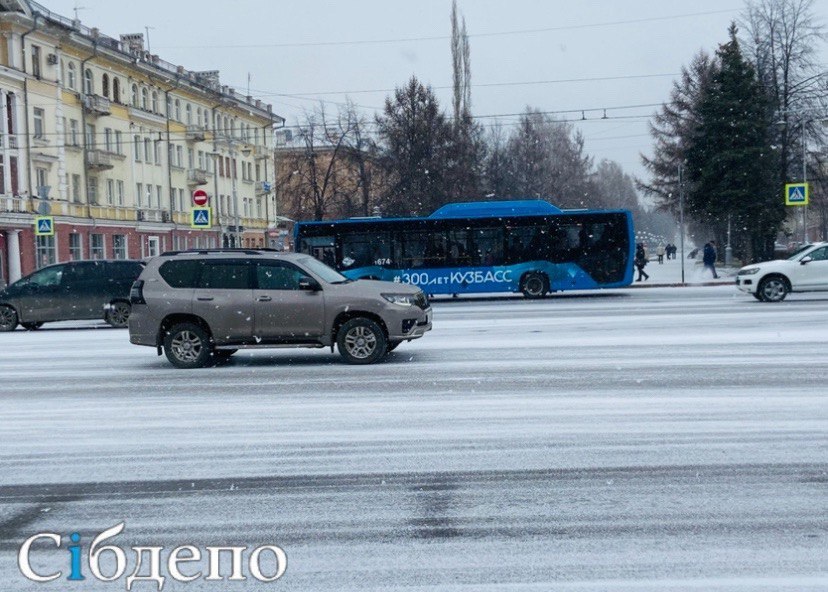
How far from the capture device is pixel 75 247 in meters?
54.3

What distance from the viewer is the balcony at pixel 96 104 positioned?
56.0 metres

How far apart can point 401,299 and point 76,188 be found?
4424 centimetres

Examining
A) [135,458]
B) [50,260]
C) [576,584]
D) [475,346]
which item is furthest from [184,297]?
[50,260]

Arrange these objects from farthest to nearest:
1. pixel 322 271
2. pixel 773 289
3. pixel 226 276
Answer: pixel 773 289 → pixel 322 271 → pixel 226 276

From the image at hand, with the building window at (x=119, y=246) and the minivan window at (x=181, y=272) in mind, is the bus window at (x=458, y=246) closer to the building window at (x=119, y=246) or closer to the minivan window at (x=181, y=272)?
the minivan window at (x=181, y=272)

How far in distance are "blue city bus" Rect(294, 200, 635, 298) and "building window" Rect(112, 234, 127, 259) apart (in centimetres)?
2786

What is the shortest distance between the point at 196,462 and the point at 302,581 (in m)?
3.12

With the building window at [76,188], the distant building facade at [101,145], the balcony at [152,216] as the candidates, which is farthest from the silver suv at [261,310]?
the balcony at [152,216]

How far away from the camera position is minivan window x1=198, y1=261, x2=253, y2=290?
1537cm

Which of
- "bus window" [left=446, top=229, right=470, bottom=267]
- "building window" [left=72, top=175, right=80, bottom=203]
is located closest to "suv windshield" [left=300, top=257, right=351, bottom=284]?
"bus window" [left=446, top=229, right=470, bottom=267]

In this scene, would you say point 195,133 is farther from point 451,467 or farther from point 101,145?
point 451,467

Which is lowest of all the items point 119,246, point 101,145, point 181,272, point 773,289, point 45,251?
point 773,289

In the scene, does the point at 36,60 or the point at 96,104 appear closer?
the point at 36,60

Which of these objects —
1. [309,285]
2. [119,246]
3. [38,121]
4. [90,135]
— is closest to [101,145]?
[90,135]
